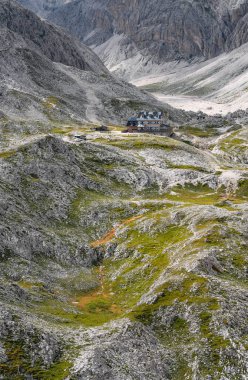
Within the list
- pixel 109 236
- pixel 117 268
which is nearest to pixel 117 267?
pixel 117 268

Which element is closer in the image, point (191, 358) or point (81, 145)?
point (191, 358)

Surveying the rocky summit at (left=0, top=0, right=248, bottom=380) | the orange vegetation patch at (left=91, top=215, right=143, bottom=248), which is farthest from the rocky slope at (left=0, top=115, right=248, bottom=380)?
the orange vegetation patch at (left=91, top=215, right=143, bottom=248)

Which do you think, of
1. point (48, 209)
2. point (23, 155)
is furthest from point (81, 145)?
point (48, 209)

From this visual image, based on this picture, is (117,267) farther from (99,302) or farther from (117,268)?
(99,302)

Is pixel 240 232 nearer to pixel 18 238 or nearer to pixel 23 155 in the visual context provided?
pixel 18 238

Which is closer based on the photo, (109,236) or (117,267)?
(117,267)

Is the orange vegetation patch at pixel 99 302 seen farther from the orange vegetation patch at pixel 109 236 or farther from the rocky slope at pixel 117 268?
the orange vegetation patch at pixel 109 236

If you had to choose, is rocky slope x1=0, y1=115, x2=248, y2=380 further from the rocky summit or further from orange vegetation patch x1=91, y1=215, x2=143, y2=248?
orange vegetation patch x1=91, y1=215, x2=143, y2=248

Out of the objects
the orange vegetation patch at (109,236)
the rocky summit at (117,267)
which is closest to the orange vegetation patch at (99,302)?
the rocky summit at (117,267)
